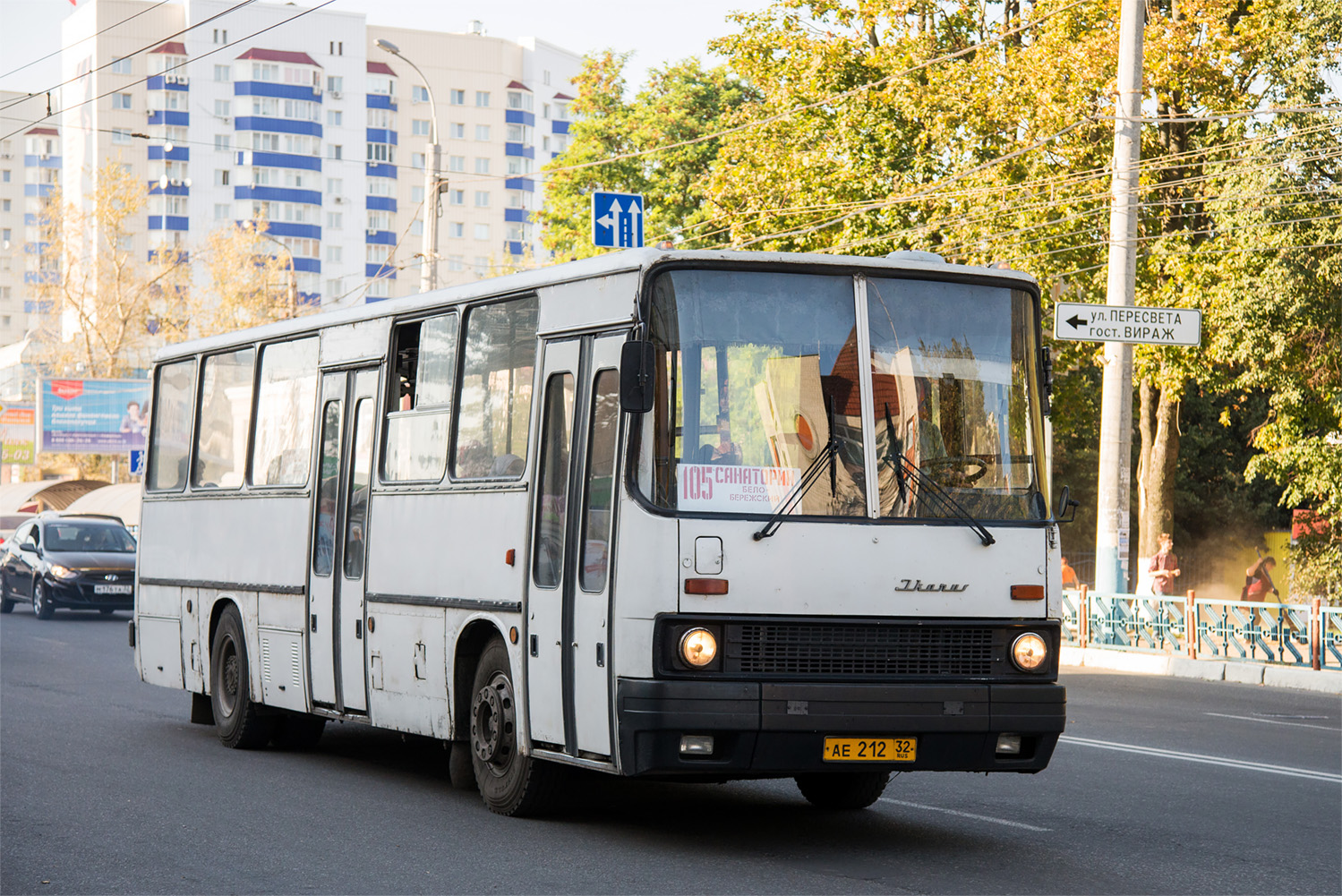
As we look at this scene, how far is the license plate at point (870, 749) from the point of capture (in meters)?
8.09

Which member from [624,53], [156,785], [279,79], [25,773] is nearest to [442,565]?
[156,785]

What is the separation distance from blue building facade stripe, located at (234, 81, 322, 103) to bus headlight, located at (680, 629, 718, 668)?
370 ft

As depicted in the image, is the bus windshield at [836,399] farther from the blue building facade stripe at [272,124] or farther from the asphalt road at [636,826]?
the blue building facade stripe at [272,124]

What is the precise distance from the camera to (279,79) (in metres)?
116

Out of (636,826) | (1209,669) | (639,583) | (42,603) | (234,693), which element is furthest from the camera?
(42,603)

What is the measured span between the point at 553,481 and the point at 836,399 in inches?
62.5

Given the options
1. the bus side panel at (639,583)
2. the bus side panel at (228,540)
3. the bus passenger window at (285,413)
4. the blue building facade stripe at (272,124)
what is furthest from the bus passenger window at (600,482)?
the blue building facade stripe at (272,124)

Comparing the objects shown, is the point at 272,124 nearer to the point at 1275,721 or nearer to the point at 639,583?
the point at 1275,721

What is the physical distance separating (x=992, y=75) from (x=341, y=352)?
2269 cm

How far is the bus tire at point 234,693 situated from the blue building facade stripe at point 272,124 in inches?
4216

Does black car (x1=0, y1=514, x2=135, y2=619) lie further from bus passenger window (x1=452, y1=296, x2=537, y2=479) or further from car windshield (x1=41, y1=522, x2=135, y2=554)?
bus passenger window (x1=452, y1=296, x2=537, y2=479)

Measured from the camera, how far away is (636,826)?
30.2 ft

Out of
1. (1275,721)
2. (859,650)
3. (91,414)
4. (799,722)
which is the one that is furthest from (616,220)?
(91,414)

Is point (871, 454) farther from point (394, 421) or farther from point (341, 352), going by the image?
point (341, 352)
